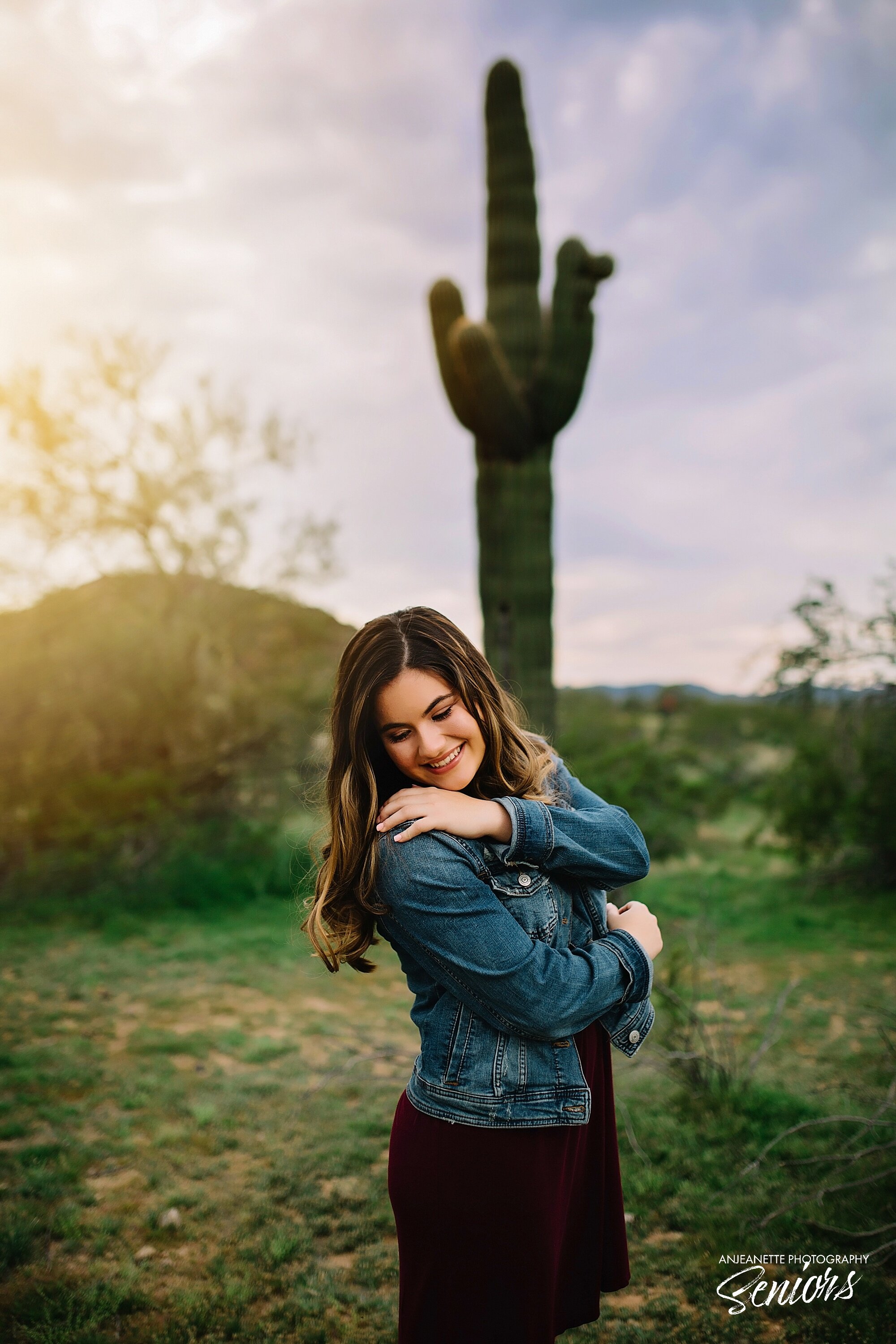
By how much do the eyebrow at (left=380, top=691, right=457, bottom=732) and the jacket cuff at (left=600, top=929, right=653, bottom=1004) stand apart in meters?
0.59

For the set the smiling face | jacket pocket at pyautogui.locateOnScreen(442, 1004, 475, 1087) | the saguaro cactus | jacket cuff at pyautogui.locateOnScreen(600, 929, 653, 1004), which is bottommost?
jacket pocket at pyautogui.locateOnScreen(442, 1004, 475, 1087)

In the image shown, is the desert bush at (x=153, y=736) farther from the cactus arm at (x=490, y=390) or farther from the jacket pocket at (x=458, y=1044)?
the jacket pocket at (x=458, y=1044)

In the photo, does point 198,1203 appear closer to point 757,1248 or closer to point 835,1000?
point 757,1248

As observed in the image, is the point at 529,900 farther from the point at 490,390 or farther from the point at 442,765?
the point at 490,390

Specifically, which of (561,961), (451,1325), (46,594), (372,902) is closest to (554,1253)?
(451,1325)

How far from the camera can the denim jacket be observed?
1.41m

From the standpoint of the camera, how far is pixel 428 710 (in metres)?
1.66

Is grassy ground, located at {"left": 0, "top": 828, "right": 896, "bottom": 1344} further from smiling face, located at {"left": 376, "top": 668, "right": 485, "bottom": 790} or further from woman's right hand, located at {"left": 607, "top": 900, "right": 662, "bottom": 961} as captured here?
smiling face, located at {"left": 376, "top": 668, "right": 485, "bottom": 790}

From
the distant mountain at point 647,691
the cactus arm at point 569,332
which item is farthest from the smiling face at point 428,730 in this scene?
the distant mountain at point 647,691

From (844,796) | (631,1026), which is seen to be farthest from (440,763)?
(844,796)

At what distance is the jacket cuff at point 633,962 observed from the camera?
1.58m

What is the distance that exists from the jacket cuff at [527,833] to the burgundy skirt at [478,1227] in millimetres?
524

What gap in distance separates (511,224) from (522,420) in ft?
5.74
